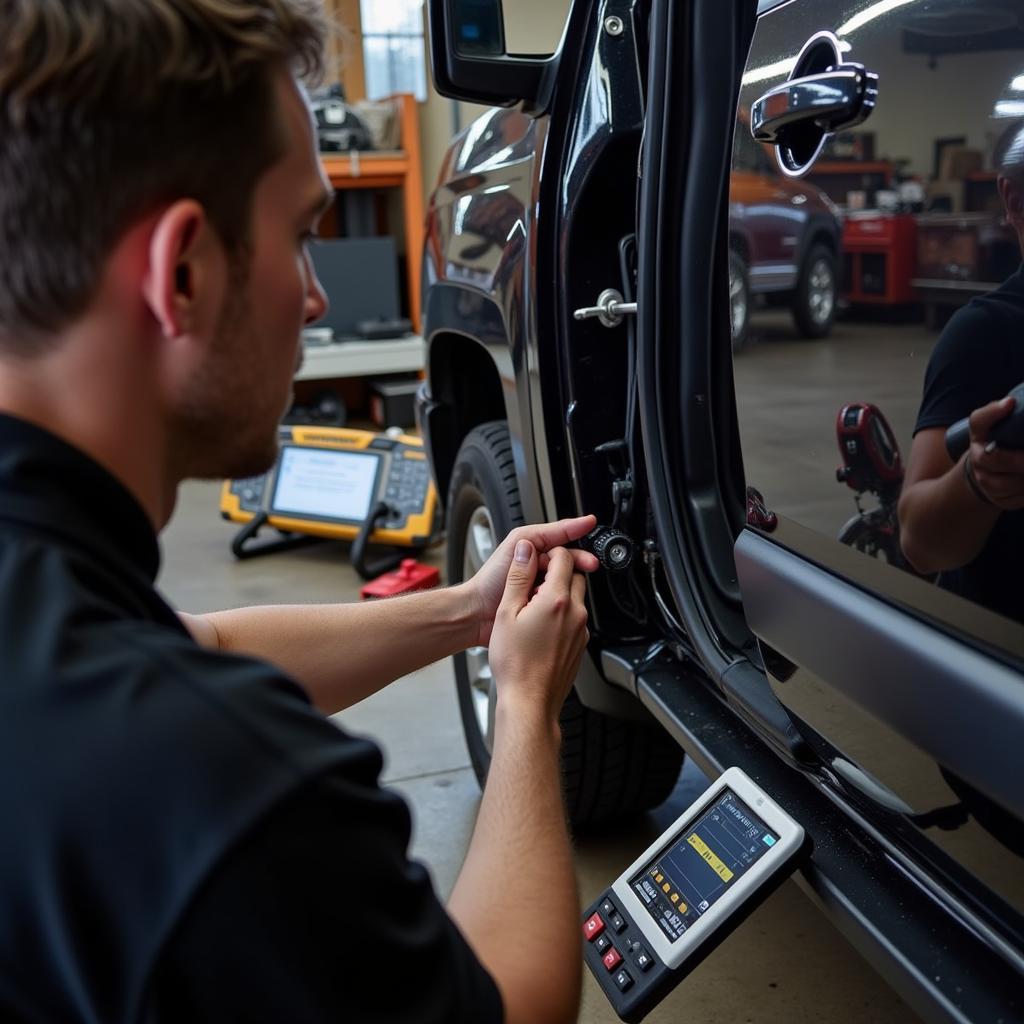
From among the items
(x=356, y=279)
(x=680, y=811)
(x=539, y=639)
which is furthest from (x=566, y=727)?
(x=356, y=279)

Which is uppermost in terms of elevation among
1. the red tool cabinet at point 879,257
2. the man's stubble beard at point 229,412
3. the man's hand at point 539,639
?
the red tool cabinet at point 879,257

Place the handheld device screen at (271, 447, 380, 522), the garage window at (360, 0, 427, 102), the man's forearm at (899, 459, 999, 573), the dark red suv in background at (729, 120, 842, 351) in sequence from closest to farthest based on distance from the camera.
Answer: the man's forearm at (899, 459, 999, 573)
the dark red suv in background at (729, 120, 842, 351)
the handheld device screen at (271, 447, 380, 522)
the garage window at (360, 0, 427, 102)

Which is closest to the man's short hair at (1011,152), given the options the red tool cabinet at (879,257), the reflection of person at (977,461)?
the reflection of person at (977,461)

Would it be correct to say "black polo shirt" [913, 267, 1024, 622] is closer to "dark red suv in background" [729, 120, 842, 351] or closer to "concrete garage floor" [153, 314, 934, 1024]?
"concrete garage floor" [153, 314, 934, 1024]

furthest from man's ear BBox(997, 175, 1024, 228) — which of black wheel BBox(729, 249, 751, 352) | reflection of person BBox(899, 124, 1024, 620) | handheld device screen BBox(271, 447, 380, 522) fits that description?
handheld device screen BBox(271, 447, 380, 522)

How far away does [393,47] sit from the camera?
8.08 meters

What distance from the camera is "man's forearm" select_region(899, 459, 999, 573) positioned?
3.42 ft

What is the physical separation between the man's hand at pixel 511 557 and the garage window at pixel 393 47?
674 centimetres

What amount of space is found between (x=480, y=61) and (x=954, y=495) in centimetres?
107

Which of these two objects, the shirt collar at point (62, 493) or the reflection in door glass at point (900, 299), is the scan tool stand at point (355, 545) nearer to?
the reflection in door glass at point (900, 299)

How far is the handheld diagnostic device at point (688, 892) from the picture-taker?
135 cm

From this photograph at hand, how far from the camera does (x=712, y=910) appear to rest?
4.52 ft

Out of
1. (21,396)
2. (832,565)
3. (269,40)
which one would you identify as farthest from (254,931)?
(832,565)

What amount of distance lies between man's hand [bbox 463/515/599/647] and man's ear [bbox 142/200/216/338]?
0.71 m
